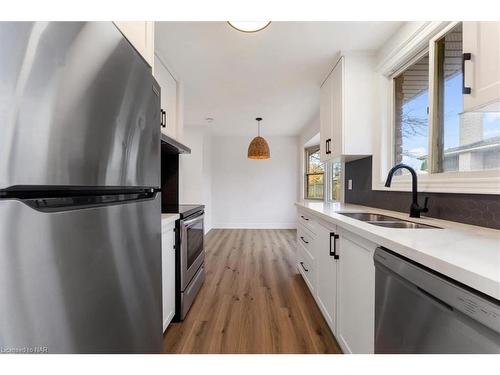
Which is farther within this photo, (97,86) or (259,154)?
(259,154)

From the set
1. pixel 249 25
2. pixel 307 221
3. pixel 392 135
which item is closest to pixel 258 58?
pixel 249 25

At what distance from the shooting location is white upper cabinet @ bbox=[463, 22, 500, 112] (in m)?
0.87

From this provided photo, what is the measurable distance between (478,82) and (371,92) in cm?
146

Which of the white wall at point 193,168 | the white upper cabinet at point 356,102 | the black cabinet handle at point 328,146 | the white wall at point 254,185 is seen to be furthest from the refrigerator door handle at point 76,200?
the white wall at point 254,185

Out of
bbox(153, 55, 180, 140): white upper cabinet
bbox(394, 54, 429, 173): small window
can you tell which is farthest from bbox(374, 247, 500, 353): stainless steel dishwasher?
bbox(153, 55, 180, 140): white upper cabinet

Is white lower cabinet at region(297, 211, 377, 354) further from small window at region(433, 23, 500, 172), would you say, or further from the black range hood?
the black range hood

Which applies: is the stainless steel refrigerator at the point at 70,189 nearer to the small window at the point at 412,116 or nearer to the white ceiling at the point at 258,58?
the white ceiling at the point at 258,58

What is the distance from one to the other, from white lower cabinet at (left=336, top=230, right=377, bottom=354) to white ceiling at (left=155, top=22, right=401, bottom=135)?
1.68 m

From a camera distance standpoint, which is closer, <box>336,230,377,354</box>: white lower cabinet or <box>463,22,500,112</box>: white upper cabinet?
<box>463,22,500,112</box>: white upper cabinet

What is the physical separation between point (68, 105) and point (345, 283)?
1.53 metres

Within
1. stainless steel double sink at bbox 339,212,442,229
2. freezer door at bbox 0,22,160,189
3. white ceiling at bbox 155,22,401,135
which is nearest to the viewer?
freezer door at bbox 0,22,160,189
